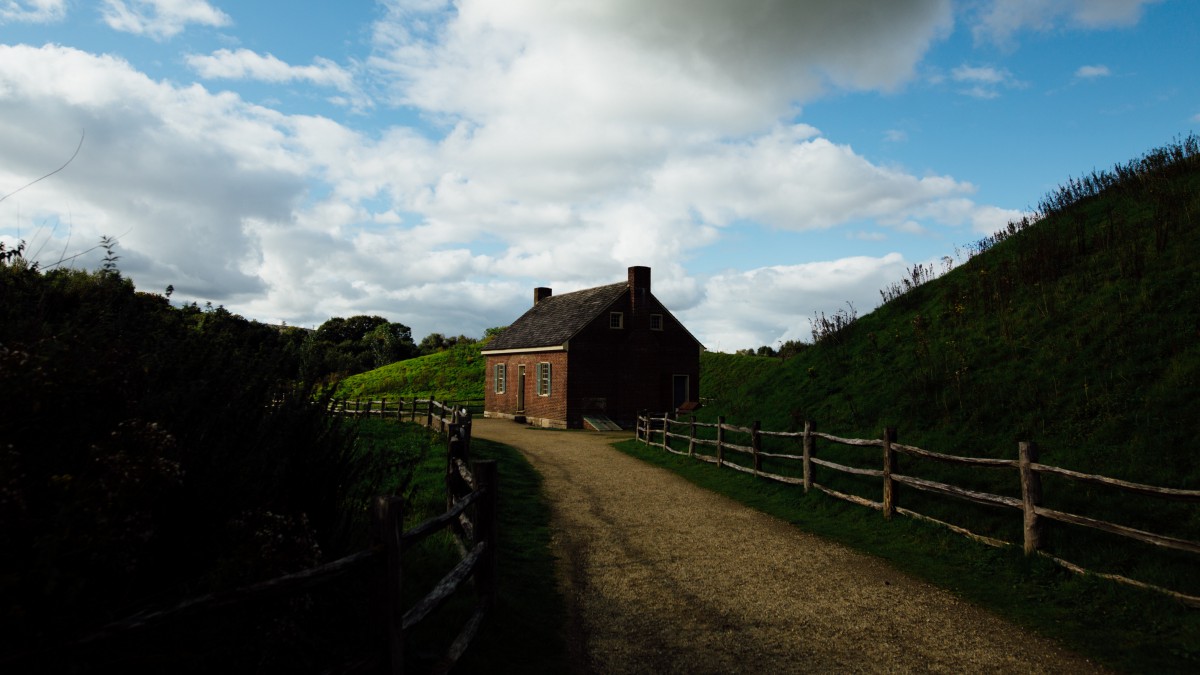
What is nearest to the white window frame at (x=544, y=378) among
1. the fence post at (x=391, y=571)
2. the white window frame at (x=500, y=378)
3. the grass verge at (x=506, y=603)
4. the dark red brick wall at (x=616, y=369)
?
the dark red brick wall at (x=616, y=369)

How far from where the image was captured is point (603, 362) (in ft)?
105

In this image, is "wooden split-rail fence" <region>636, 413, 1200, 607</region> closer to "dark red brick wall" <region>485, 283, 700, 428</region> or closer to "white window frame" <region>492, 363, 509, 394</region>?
"dark red brick wall" <region>485, 283, 700, 428</region>

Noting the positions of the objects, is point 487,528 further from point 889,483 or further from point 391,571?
point 889,483

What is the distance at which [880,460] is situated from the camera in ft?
40.8

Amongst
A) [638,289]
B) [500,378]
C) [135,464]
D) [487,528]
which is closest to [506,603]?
[487,528]

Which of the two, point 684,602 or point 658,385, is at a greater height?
point 658,385

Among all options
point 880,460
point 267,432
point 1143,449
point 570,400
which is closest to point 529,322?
point 570,400

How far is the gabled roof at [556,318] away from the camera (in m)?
32.7

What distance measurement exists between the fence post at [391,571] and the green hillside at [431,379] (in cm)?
4229

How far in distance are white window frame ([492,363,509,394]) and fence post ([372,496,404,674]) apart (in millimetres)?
32854

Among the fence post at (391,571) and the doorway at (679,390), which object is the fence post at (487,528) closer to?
the fence post at (391,571)

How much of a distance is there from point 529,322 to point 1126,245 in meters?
28.9

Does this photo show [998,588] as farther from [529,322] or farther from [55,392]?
[529,322]

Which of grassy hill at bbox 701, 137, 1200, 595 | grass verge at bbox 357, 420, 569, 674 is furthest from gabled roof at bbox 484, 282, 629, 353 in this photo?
grass verge at bbox 357, 420, 569, 674
